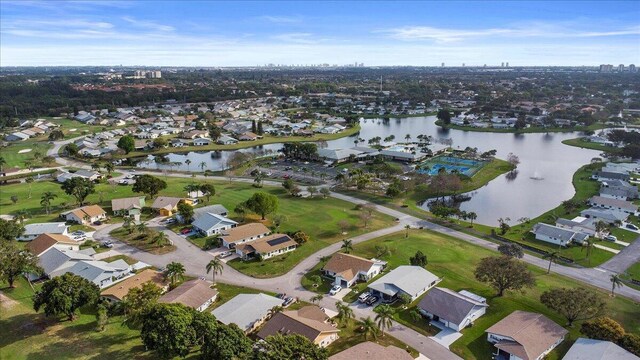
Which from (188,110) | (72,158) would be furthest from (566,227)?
(188,110)

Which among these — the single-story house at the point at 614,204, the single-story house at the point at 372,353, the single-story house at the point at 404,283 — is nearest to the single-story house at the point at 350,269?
the single-story house at the point at 404,283

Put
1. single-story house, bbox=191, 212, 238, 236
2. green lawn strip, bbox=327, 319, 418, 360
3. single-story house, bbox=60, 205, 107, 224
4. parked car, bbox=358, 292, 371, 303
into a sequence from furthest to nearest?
single-story house, bbox=60, 205, 107, 224, single-story house, bbox=191, 212, 238, 236, parked car, bbox=358, 292, 371, 303, green lawn strip, bbox=327, 319, 418, 360

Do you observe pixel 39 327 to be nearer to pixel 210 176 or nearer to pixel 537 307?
pixel 537 307

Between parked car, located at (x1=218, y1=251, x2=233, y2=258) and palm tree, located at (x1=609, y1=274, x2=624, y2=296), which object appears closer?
palm tree, located at (x1=609, y1=274, x2=624, y2=296)

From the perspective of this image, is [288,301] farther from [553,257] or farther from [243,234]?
[553,257]

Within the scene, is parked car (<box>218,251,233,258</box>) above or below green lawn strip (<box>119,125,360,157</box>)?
below

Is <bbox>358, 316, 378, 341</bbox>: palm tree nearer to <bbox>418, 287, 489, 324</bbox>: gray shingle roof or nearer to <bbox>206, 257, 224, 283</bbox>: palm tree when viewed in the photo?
<bbox>418, 287, 489, 324</bbox>: gray shingle roof

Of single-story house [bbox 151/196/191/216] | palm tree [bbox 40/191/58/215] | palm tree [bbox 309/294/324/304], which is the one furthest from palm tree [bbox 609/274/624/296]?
palm tree [bbox 40/191/58/215]

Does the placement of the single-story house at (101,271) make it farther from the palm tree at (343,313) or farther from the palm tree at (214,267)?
the palm tree at (343,313)
